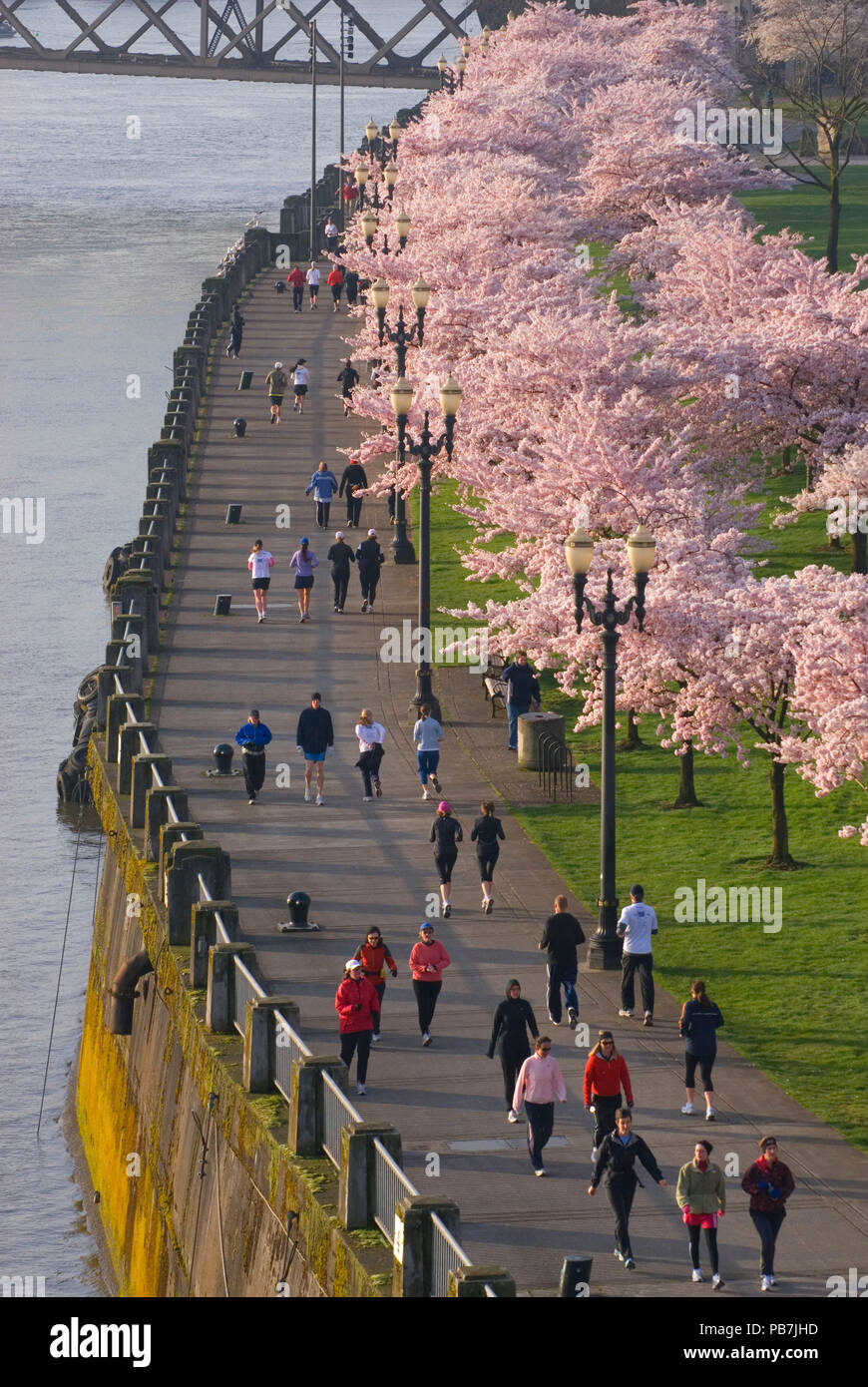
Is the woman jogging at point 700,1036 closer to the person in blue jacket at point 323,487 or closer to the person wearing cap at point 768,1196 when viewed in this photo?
the person wearing cap at point 768,1196

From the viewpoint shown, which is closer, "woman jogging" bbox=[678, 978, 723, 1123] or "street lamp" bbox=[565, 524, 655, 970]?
"woman jogging" bbox=[678, 978, 723, 1123]

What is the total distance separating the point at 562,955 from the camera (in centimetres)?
2472

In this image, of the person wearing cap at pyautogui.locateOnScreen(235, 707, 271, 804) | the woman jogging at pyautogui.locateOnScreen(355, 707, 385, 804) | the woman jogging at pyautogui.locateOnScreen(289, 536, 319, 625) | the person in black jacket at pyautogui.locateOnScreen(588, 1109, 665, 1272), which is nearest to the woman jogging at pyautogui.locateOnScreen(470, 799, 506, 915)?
the woman jogging at pyautogui.locateOnScreen(355, 707, 385, 804)

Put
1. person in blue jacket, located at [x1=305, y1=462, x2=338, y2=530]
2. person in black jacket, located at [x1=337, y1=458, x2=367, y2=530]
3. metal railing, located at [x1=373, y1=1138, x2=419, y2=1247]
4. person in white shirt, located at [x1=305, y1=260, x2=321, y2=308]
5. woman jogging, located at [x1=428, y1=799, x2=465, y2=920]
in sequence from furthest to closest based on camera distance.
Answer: person in white shirt, located at [x1=305, y1=260, x2=321, y2=308], person in black jacket, located at [x1=337, y1=458, x2=367, y2=530], person in blue jacket, located at [x1=305, y1=462, x2=338, y2=530], woman jogging, located at [x1=428, y1=799, x2=465, y2=920], metal railing, located at [x1=373, y1=1138, x2=419, y2=1247]

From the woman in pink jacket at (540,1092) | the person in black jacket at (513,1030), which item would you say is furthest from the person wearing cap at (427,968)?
the woman in pink jacket at (540,1092)

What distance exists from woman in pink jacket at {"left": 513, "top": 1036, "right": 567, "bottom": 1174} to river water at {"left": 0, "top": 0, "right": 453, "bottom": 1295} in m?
11.3

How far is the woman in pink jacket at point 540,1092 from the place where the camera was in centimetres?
2106

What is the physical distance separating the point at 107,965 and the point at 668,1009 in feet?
31.9

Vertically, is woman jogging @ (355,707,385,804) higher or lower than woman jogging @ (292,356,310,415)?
lower

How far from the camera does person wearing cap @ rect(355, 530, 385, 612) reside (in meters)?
43.7

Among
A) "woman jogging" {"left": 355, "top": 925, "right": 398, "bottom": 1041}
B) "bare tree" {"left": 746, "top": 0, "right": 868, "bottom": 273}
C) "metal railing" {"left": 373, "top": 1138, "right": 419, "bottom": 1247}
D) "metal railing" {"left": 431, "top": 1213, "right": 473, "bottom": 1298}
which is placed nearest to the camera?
"metal railing" {"left": 431, "top": 1213, "right": 473, "bottom": 1298}

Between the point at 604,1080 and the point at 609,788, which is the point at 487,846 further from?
the point at 604,1080

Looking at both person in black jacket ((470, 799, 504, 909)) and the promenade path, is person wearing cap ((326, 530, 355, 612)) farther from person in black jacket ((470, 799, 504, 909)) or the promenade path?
person in black jacket ((470, 799, 504, 909))

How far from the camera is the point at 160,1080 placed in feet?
89.2
